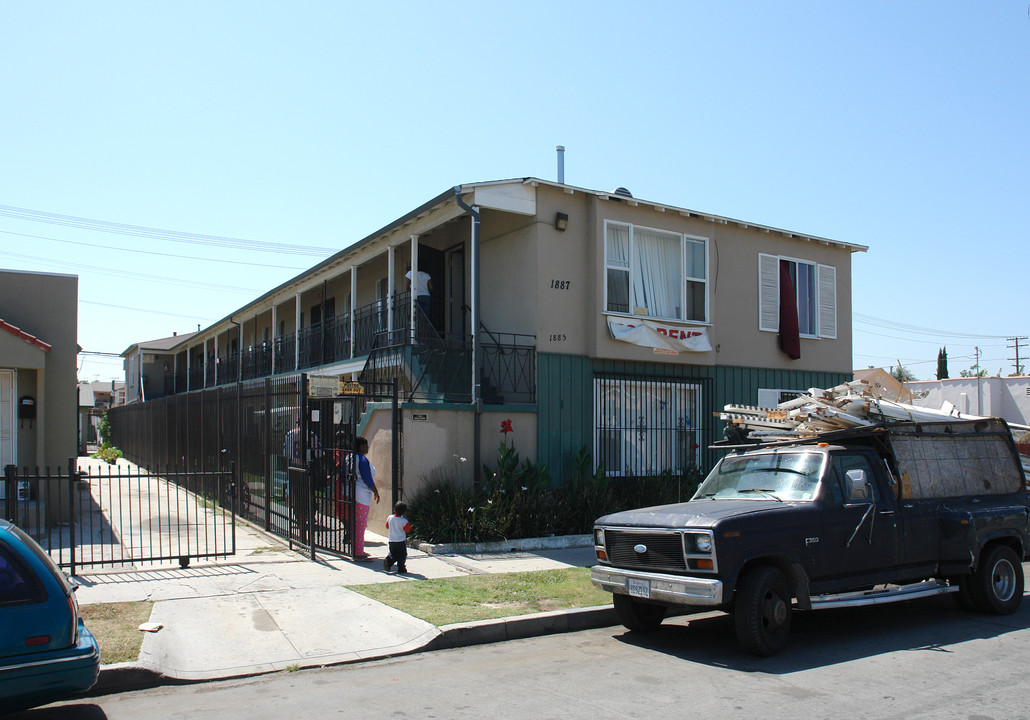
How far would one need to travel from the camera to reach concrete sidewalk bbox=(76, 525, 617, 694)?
6.89 m

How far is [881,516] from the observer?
811 cm

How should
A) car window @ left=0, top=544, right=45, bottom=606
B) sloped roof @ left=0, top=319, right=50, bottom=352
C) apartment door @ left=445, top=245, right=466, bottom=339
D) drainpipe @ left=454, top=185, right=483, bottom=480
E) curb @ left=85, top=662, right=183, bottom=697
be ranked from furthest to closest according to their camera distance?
1. apartment door @ left=445, top=245, right=466, bottom=339
2. drainpipe @ left=454, top=185, right=483, bottom=480
3. sloped roof @ left=0, top=319, right=50, bottom=352
4. curb @ left=85, top=662, right=183, bottom=697
5. car window @ left=0, top=544, right=45, bottom=606

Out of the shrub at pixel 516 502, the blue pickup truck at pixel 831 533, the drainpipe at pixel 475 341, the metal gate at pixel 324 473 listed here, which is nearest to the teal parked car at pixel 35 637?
the blue pickup truck at pixel 831 533

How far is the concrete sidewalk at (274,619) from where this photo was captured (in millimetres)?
6895

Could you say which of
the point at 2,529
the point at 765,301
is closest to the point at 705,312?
the point at 765,301

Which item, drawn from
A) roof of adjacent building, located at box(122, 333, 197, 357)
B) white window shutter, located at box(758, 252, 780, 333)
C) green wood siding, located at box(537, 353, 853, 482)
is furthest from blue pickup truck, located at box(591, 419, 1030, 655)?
roof of adjacent building, located at box(122, 333, 197, 357)

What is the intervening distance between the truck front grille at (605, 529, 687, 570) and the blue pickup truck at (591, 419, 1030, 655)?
1cm

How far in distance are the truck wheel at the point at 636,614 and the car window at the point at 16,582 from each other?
4922 millimetres

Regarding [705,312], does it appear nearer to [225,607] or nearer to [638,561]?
[638,561]

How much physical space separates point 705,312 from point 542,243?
3.97 m

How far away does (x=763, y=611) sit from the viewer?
7.13 m

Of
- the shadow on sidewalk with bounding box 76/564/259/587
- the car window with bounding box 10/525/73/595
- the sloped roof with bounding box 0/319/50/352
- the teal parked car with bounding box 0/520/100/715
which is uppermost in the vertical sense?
the sloped roof with bounding box 0/319/50/352

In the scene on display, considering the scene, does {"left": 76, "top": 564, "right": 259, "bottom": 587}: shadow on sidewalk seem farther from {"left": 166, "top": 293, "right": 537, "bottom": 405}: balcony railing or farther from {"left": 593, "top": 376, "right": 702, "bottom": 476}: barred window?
{"left": 593, "top": 376, "right": 702, "bottom": 476}: barred window

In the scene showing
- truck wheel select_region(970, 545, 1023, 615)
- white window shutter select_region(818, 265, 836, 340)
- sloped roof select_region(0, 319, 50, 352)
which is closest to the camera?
truck wheel select_region(970, 545, 1023, 615)
